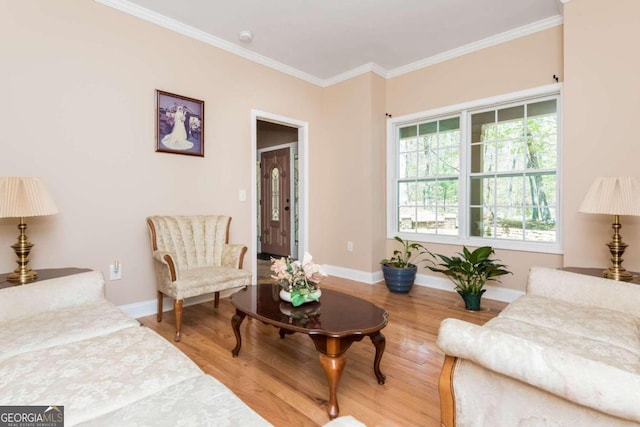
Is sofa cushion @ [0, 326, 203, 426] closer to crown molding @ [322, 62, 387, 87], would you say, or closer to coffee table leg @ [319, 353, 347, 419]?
coffee table leg @ [319, 353, 347, 419]

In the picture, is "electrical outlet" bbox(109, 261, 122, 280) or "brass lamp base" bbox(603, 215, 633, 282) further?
"electrical outlet" bbox(109, 261, 122, 280)

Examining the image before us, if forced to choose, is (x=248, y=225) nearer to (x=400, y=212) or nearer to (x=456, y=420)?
(x=400, y=212)

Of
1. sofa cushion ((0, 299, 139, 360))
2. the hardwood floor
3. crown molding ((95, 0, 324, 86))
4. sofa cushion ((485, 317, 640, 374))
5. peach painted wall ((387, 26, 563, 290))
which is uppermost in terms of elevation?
crown molding ((95, 0, 324, 86))

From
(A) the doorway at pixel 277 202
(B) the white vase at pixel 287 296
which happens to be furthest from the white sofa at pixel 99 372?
(A) the doorway at pixel 277 202

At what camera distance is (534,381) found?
92 centimetres

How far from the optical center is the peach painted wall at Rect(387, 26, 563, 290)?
3.06 meters

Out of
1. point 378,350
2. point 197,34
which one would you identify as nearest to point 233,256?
point 378,350

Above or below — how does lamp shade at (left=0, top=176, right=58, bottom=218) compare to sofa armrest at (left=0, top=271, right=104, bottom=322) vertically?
above

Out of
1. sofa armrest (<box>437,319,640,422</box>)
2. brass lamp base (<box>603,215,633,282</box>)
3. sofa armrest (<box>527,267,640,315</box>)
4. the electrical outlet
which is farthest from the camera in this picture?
the electrical outlet

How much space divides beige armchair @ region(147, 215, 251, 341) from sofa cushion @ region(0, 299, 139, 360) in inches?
28.6

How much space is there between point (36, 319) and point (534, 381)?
2.07 m

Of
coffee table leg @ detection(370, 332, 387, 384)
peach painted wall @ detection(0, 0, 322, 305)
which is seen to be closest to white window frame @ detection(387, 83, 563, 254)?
peach painted wall @ detection(0, 0, 322, 305)

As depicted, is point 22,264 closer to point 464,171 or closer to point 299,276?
point 299,276

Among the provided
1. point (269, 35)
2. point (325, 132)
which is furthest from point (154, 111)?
point (325, 132)
